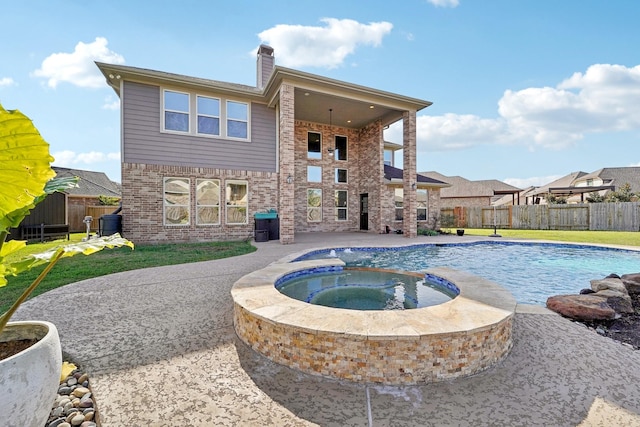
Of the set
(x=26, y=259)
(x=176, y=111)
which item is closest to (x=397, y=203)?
(x=176, y=111)

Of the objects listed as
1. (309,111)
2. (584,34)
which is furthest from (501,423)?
(584,34)

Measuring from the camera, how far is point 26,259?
1.59m

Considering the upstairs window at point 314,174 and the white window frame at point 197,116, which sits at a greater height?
the white window frame at point 197,116

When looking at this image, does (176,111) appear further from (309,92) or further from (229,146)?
(309,92)

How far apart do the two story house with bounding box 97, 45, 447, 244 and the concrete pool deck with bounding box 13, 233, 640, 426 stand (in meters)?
6.76

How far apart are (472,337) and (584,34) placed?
42.9 feet

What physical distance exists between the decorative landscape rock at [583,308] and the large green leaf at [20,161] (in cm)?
518

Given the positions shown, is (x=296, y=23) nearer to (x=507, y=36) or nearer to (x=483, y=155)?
(x=507, y=36)

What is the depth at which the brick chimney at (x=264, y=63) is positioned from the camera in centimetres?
1259

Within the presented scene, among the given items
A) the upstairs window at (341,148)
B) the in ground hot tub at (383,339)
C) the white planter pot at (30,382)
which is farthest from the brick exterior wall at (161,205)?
the white planter pot at (30,382)

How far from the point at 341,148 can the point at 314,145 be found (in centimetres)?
159

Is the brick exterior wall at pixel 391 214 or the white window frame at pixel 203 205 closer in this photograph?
the white window frame at pixel 203 205

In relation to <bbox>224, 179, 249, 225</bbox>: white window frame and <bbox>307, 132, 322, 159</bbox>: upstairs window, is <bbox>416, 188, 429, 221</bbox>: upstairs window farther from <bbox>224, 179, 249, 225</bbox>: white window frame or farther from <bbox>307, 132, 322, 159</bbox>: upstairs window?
<bbox>224, 179, 249, 225</bbox>: white window frame

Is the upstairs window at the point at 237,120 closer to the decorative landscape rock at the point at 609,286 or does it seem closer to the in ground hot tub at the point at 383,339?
the in ground hot tub at the point at 383,339
